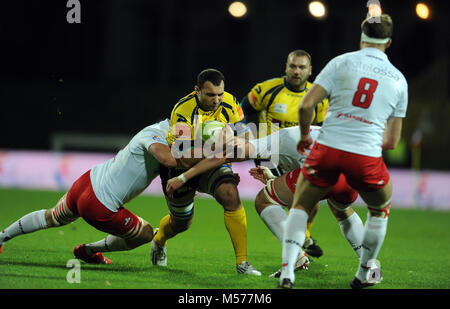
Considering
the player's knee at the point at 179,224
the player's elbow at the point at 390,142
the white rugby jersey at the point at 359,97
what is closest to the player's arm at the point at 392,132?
the player's elbow at the point at 390,142

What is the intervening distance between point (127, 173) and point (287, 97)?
7.81 ft

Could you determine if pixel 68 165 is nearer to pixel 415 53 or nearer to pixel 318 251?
pixel 318 251

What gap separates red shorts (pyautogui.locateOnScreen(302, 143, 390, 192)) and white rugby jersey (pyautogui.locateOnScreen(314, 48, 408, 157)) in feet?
0.16

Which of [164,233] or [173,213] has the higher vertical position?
[173,213]

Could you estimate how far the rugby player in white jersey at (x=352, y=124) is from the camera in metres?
4.38

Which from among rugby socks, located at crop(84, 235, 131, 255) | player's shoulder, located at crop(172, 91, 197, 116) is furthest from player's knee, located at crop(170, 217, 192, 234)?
player's shoulder, located at crop(172, 91, 197, 116)

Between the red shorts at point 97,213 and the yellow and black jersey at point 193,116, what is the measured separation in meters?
0.72

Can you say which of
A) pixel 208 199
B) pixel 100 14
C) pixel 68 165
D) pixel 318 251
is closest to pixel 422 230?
pixel 318 251

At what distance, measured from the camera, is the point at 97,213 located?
5.22 metres

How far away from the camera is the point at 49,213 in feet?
17.8

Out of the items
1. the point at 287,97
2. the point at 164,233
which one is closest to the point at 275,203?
the point at 164,233

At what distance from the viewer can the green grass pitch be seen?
4.84 metres

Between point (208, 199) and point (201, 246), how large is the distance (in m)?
6.42

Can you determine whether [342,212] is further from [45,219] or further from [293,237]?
[45,219]
